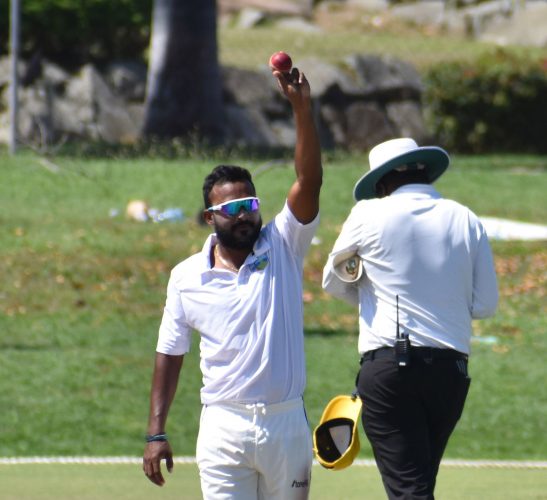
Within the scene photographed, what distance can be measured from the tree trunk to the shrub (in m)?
4.99

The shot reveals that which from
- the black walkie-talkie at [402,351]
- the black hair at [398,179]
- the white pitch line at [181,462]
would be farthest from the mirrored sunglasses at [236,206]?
the white pitch line at [181,462]

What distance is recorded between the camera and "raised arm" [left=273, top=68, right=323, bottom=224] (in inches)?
209

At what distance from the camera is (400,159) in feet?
20.1

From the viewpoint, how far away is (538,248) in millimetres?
15539

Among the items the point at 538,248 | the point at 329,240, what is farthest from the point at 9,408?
the point at 538,248

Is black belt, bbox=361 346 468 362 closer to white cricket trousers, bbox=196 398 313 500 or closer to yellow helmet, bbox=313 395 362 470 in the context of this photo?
yellow helmet, bbox=313 395 362 470

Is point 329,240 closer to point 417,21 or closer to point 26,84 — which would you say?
point 26,84

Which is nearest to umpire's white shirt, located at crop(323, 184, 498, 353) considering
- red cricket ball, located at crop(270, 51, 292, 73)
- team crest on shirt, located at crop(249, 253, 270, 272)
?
team crest on shirt, located at crop(249, 253, 270, 272)

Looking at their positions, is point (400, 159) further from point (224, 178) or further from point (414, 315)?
point (224, 178)

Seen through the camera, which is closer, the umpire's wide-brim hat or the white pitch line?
the umpire's wide-brim hat

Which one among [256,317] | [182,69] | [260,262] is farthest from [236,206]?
[182,69]

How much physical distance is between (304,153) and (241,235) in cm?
38

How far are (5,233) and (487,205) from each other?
6069 millimetres

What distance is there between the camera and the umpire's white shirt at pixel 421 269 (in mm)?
5840
